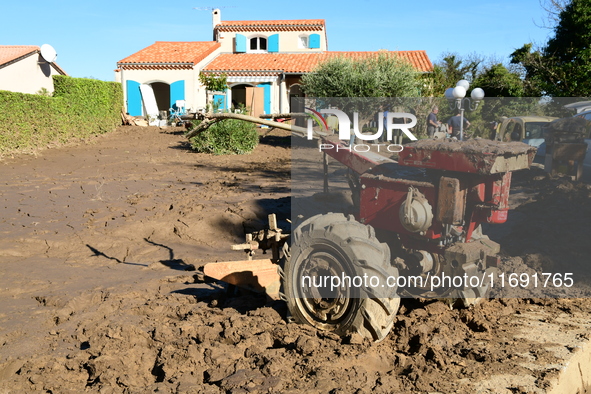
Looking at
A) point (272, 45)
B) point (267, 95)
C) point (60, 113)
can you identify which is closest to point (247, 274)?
point (60, 113)

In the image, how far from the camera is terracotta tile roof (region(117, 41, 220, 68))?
2739cm

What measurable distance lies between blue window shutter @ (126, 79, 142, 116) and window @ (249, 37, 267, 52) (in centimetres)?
682

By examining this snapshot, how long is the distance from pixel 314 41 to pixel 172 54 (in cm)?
779

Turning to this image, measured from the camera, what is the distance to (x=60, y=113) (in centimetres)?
1928

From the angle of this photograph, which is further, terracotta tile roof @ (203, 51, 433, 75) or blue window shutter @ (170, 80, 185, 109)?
blue window shutter @ (170, 80, 185, 109)

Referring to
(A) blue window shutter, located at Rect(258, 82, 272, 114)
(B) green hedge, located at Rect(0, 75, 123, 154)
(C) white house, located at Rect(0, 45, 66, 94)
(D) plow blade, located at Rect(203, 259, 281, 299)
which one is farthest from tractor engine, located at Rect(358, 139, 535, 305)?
(A) blue window shutter, located at Rect(258, 82, 272, 114)

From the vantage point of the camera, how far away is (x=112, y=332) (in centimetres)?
433

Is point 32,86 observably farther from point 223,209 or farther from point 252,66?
point 223,209

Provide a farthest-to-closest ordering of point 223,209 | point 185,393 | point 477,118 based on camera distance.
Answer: point 477,118
point 223,209
point 185,393

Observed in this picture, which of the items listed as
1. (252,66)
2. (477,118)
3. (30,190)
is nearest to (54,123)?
(30,190)

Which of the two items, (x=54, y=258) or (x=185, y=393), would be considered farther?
(x=54, y=258)

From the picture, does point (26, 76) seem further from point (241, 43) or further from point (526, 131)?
point (526, 131)

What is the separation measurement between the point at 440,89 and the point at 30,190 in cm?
1903

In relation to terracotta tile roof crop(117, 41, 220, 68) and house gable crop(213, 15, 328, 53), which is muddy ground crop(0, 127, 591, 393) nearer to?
terracotta tile roof crop(117, 41, 220, 68)
